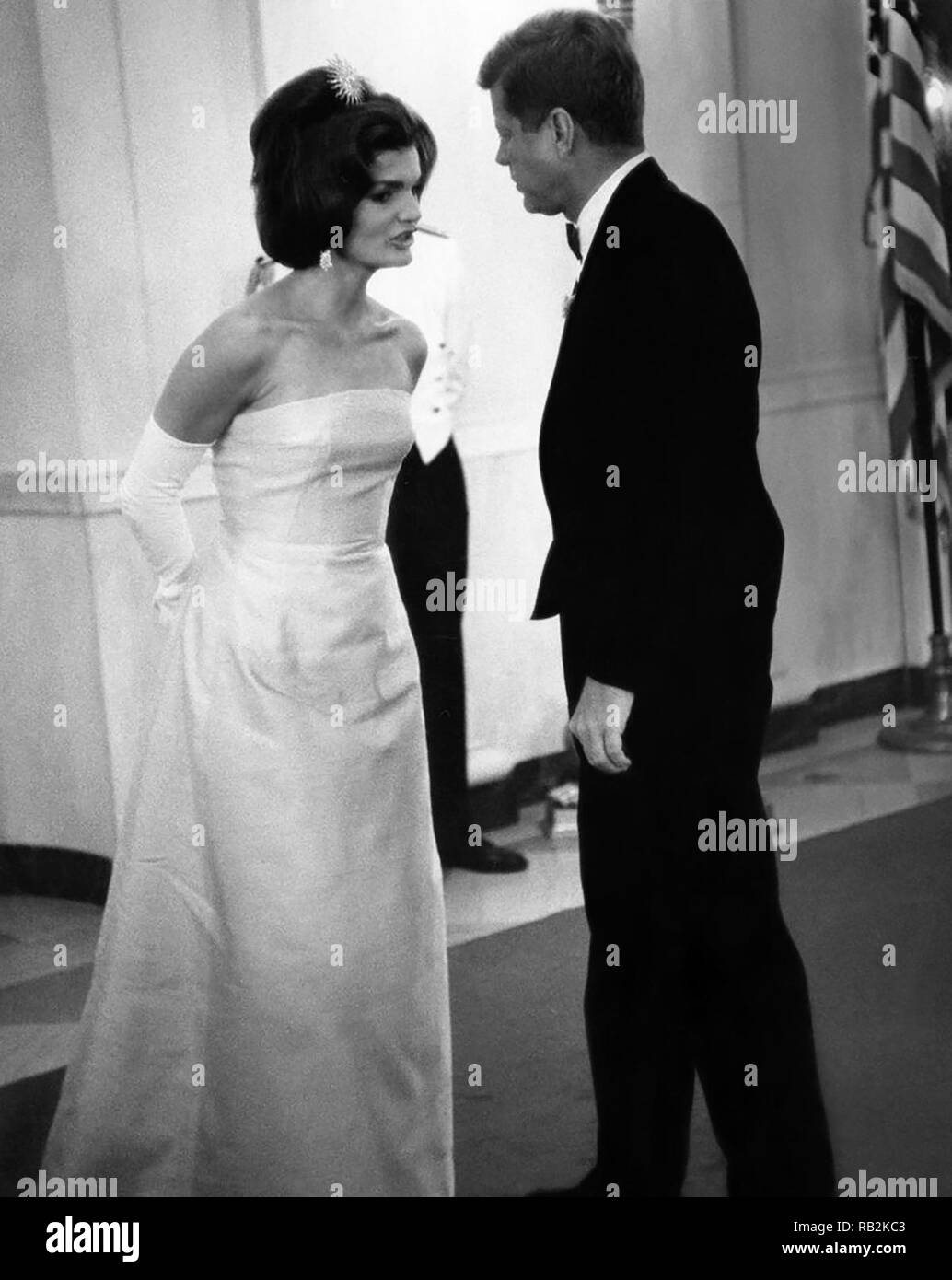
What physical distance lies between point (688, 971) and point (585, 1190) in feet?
1.24

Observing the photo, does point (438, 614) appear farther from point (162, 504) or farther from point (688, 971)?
point (688, 971)

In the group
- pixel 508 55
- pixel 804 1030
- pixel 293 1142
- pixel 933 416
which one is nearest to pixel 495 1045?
pixel 293 1142

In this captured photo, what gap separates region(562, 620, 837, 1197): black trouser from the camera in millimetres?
2070

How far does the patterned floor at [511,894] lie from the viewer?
2.31 meters

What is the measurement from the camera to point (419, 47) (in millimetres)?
2367

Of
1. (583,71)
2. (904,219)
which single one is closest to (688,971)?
(583,71)

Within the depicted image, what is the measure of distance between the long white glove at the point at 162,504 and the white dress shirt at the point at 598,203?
0.55m

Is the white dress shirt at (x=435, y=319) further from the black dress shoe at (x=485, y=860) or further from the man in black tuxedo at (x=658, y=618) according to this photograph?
the black dress shoe at (x=485, y=860)

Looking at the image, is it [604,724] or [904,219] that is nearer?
[604,724]

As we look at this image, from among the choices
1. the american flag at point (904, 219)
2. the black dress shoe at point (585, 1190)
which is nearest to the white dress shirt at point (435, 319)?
the american flag at point (904, 219)

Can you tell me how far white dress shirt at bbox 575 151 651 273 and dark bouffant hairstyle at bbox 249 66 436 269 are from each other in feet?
0.90

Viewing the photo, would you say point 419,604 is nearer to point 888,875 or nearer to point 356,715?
point 356,715

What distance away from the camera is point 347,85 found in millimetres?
2121

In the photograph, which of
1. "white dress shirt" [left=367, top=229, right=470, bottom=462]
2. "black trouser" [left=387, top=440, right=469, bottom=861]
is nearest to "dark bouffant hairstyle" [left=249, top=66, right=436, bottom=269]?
"white dress shirt" [left=367, top=229, right=470, bottom=462]
